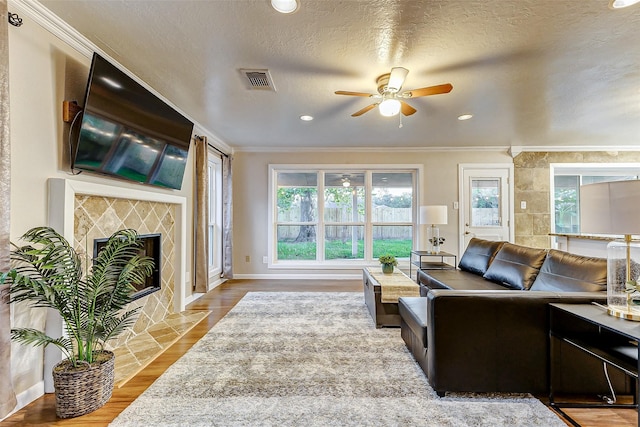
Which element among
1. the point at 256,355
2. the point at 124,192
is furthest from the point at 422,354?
the point at 124,192

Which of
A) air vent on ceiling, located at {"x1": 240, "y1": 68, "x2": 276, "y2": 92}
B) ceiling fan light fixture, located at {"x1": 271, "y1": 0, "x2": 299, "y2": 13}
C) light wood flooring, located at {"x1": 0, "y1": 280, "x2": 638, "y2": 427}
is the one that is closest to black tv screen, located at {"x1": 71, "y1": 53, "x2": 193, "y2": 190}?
air vent on ceiling, located at {"x1": 240, "y1": 68, "x2": 276, "y2": 92}

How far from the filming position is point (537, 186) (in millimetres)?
5230

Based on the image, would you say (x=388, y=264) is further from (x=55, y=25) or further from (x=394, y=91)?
(x=55, y=25)

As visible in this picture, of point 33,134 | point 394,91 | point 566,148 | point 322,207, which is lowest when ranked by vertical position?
point 322,207

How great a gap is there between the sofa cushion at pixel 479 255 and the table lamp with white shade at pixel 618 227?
5.72 feet

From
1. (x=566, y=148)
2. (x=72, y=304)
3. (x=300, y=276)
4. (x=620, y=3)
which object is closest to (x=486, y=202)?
(x=566, y=148)

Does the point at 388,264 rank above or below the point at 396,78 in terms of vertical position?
below

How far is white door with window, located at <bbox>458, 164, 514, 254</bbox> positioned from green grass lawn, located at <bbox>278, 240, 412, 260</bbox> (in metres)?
1.12

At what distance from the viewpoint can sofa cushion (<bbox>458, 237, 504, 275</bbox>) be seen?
11.4ft

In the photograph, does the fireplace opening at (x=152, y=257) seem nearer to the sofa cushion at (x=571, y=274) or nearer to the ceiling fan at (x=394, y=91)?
the ceiling fan at (x=394, y=91)

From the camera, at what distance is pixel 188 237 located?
3.82m

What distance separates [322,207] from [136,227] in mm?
3281

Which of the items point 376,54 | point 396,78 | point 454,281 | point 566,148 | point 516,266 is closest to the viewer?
point 376,54

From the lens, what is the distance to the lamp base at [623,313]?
1.45 meters
